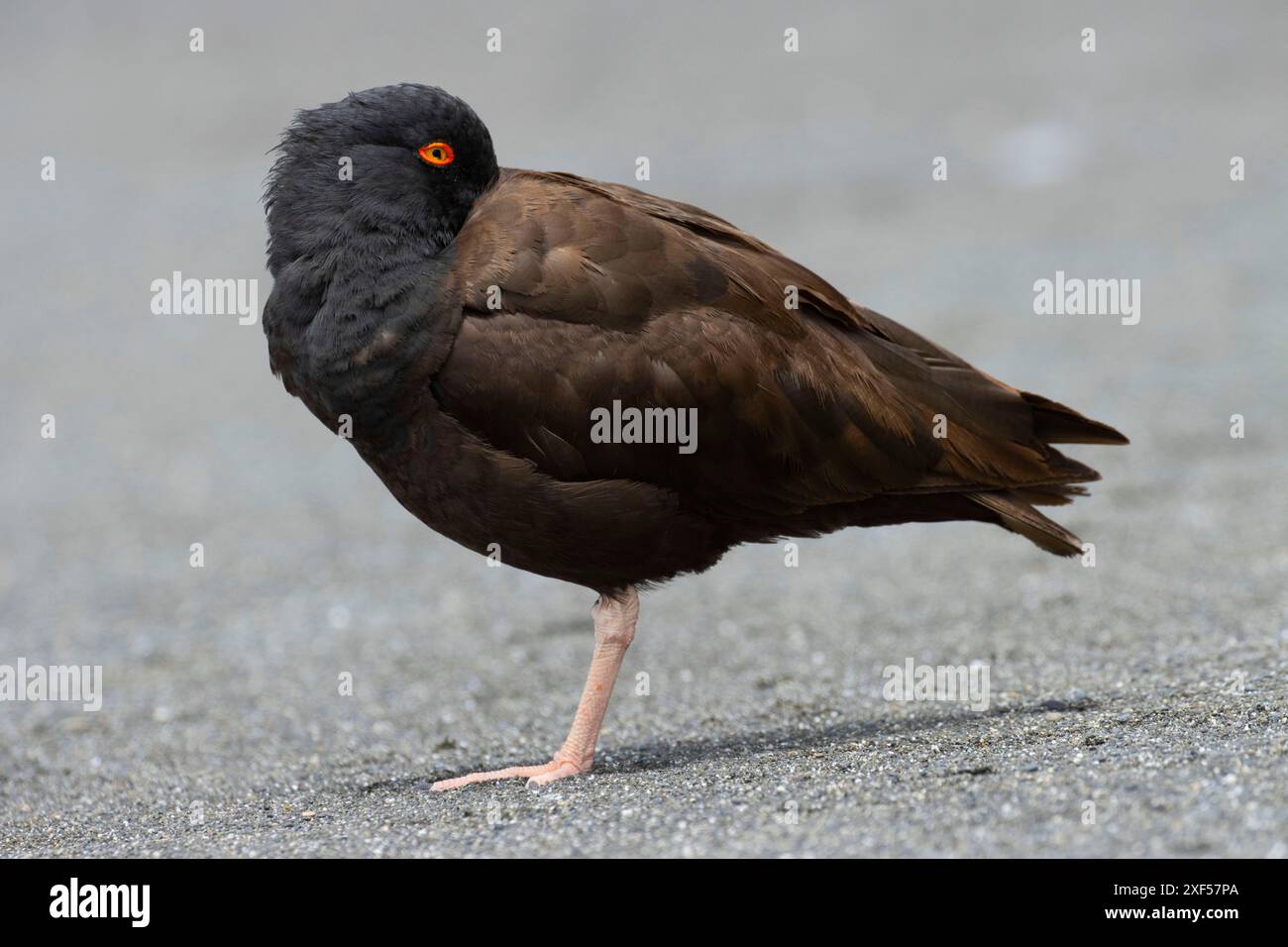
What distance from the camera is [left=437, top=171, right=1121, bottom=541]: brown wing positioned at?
233 inches

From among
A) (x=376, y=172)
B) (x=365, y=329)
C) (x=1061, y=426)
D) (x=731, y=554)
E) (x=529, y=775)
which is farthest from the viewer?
(x=731, y=554)

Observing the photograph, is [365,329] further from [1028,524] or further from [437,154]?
[1028,524]

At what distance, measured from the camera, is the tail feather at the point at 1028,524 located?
6.71m

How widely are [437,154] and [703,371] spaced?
147cm

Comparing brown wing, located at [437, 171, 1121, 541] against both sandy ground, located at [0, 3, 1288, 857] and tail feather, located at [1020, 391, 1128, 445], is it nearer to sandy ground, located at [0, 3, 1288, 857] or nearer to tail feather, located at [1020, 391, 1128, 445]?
tail feather, located at [1020, 391, 1128, 445]

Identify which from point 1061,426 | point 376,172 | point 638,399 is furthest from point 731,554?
point 376,172

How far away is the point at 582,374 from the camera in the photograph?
19.5 ft

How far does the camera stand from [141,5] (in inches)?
1097

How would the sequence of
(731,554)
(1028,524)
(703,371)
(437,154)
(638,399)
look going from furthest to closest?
(731,554) → (1028,524) → (437,154) → (703,371) → (638,399)

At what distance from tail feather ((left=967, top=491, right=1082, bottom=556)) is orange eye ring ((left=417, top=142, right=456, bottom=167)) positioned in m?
2.72

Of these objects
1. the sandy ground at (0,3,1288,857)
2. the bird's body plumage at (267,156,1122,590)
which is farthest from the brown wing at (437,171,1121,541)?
the sandy ground at (0,3,1288,857)

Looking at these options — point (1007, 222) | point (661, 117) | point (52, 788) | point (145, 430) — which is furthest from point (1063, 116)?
point (52, 788)

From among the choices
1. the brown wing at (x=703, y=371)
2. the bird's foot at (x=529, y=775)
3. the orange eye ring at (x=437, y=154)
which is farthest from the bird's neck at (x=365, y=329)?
the bird's foot at (x=529, y=775)

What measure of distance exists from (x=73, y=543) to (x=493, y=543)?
8.09 metres
